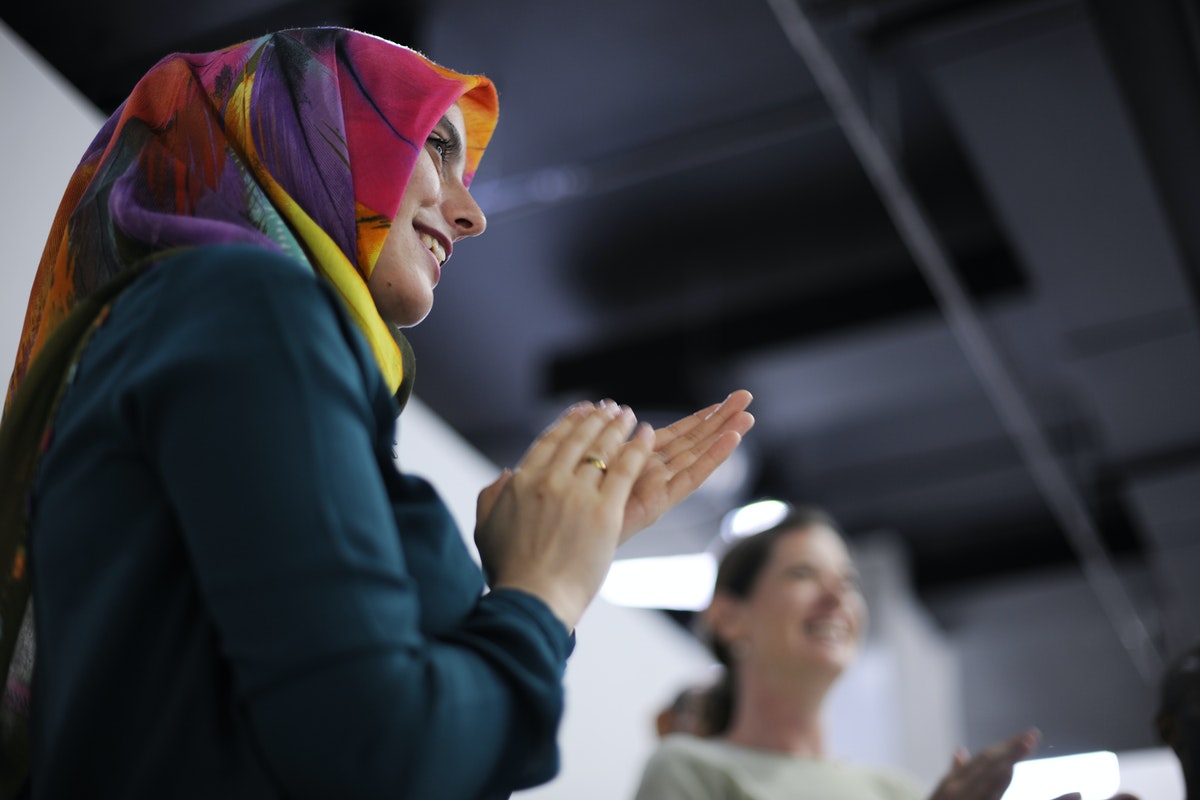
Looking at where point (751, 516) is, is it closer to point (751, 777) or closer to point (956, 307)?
point (956, 307)

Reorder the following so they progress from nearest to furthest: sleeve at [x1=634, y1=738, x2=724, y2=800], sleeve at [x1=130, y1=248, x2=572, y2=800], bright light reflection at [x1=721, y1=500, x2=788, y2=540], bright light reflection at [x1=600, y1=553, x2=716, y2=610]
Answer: sleeve at [x1=130, y1=248, x2=572, y2=800], sleeve at [x1=634, y1=738, x2=724, y2=800], bright light reflection at [x1=600, y1=553, x2=716, y2=610], bright light reflection at [x1=721, y1=500, x2=788, y2=540]

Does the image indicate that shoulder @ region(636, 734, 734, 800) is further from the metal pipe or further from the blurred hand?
the metal pipe

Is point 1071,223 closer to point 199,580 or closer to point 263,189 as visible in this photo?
point 263,189

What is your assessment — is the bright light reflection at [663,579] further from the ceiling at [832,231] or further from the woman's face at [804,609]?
the woman's face at [804,609]

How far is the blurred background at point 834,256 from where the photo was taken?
2676 mm

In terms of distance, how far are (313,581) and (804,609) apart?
1492 mm

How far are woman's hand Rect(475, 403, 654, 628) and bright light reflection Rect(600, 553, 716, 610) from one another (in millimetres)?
3157

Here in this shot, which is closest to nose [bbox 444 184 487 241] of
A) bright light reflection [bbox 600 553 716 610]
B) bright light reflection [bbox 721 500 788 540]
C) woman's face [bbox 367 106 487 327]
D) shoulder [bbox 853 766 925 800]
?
woman's face [bbox 367 106 487 327]

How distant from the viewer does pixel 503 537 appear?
0.81m

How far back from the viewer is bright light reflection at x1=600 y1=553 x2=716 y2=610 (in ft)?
13.4

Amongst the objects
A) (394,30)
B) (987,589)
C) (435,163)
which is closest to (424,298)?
(435,163)

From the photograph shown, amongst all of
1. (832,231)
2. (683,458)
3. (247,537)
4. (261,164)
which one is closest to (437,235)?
(261,164)

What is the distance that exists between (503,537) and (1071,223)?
8.95 ft

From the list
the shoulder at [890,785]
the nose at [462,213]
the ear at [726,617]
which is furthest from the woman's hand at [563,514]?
the ear at [726,617]
